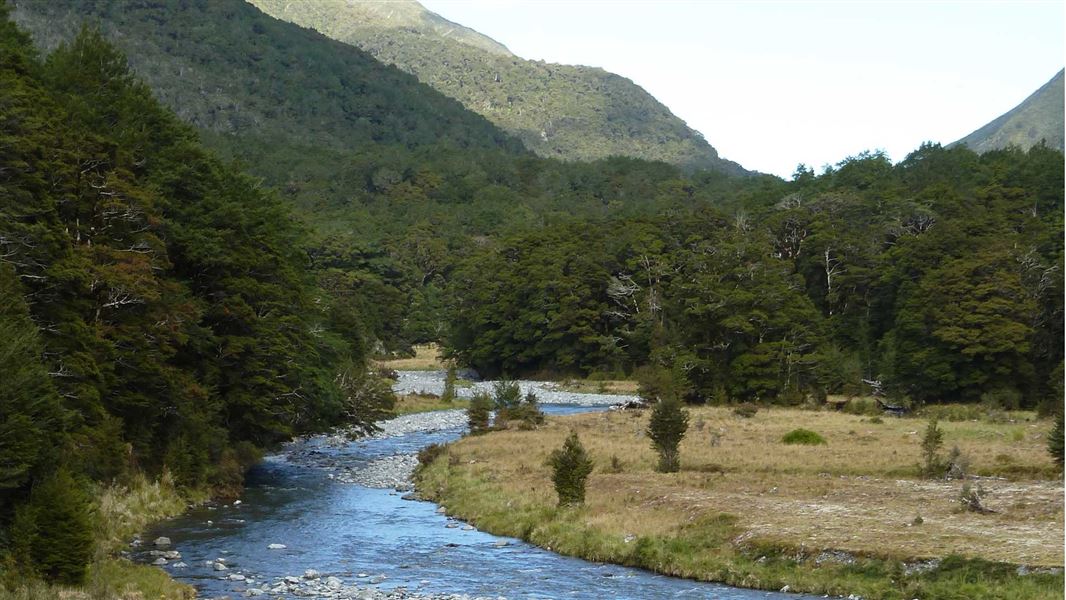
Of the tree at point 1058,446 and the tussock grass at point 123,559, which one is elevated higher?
the tree at point 1058,446

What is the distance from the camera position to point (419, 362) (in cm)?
13225

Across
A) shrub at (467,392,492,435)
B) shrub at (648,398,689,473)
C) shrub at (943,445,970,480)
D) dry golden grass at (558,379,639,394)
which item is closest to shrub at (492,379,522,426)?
shrub at (467,392,492,435)

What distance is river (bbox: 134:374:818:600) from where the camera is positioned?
25.2 meters

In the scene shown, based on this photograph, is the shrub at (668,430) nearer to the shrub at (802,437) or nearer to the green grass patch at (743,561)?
the green grass patch at (743,561)

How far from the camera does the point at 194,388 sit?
39938mm

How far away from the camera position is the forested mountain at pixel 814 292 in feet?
241

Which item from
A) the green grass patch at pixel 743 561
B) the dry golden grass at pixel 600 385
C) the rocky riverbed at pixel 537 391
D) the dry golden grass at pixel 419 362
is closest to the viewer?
the green grass patch at pixel 743 561

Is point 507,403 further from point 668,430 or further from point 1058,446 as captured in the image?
point 1058,446

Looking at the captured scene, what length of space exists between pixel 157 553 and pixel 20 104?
14.8 metres

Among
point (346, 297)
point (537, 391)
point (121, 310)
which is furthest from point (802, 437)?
point (346, 297)

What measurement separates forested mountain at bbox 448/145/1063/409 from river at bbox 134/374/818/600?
3693 centimetres

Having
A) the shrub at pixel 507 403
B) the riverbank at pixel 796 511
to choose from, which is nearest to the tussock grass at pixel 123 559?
the riverbank at pixel 796 511

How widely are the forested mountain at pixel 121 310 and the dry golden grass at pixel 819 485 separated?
399 inches

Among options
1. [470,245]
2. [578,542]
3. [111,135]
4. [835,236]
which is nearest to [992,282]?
[835,236]
